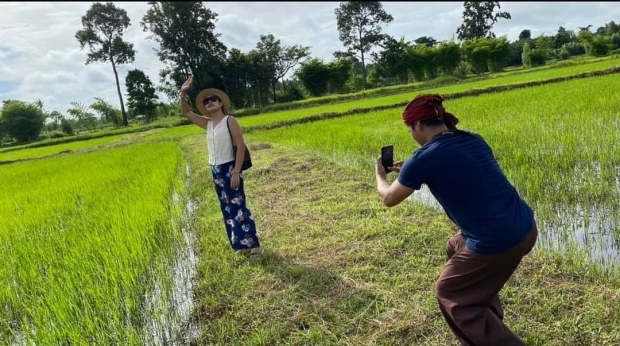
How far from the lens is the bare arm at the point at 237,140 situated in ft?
10.5

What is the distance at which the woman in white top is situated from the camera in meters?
3.23

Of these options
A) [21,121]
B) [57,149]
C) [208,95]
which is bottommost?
[57,149]

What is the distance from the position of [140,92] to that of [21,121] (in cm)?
804

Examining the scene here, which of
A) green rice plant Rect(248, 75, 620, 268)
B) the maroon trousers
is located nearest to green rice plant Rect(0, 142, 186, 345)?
the maroon trousers

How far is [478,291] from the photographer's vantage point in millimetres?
1682

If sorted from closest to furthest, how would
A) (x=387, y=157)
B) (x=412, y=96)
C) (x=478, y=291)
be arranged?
(x=478, y=291), (x=387, y=157), (x=412, y=96)

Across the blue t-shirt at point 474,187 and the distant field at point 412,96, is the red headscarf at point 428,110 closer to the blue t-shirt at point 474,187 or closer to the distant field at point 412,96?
the blue t-shirt at point 474,187

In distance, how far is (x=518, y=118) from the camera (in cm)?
786

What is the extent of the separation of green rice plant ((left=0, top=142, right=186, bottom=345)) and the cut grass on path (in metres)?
0.38

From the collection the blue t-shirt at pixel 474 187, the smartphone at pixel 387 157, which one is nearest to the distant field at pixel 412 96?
the smartphone at pixel 387 157

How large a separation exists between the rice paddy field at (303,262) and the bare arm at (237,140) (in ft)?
2.37

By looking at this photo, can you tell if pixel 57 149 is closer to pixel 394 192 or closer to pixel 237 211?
pixel 237 211

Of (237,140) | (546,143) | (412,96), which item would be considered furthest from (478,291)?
(412,96)

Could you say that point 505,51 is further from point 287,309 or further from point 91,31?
point 287,309
